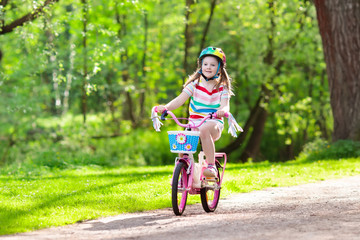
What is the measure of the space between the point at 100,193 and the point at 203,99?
249 centimetres

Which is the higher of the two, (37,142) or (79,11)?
(79,11)

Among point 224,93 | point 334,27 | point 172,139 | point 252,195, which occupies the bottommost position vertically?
point 252,195

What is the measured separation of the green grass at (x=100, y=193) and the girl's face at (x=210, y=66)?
6.41ft

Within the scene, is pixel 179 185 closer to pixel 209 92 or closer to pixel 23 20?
pixel 209 92

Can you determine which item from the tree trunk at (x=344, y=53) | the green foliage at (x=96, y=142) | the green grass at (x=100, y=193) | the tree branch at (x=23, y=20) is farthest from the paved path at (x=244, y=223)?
the green foliage at (x=96, y=142)

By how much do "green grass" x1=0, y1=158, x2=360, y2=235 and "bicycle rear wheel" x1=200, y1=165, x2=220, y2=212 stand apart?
0.60 metres

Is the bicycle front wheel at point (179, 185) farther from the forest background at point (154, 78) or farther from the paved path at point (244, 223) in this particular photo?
the forest background at point (154, 78)

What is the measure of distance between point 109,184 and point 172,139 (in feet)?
11.0

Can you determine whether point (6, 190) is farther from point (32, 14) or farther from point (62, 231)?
point (32, 14)

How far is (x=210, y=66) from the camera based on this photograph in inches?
278

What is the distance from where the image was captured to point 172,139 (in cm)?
659

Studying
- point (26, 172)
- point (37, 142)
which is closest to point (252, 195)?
point (26, 172)

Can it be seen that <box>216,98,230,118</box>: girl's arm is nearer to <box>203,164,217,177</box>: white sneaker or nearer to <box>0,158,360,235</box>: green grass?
<box>203,164,217,177</box>: white sneaker

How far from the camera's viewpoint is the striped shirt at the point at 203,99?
7020 millimetres
